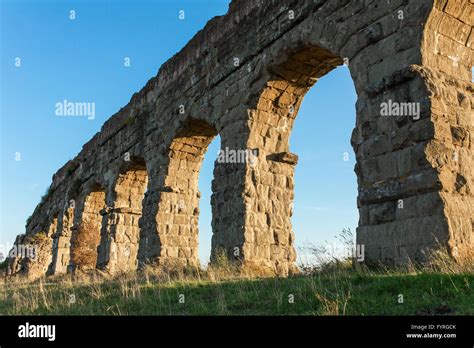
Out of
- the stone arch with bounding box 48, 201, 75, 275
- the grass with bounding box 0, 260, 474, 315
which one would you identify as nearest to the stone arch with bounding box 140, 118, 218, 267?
the grass with bounding box 0, 260, 474, 315

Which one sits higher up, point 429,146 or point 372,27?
point 372,27

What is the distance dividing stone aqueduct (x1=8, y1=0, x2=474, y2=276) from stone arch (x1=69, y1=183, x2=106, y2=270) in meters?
1.25

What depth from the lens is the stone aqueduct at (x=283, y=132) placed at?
18.7ft

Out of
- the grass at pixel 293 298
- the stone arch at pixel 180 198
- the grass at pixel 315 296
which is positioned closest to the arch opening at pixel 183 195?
the stone arch at pixel 180 198

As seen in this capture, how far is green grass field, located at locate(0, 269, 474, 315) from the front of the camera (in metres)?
3.74

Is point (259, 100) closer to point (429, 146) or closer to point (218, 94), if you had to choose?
point (218, 94)

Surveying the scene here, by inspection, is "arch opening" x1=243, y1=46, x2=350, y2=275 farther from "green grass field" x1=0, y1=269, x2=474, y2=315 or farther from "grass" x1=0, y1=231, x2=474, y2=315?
"green grass field" x1=0, y1=269, x2=474, y2=315

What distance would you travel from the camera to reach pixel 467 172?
5816mm

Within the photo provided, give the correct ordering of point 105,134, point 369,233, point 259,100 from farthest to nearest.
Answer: point 105,134, point 259,100, point 369,233

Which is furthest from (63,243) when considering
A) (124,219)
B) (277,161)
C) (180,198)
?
(277,161)

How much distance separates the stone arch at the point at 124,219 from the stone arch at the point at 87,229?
226 centimetres
